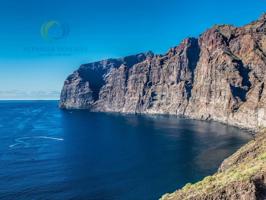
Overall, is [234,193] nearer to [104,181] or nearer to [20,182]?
[104,181]

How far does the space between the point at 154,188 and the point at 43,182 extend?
1436 inches

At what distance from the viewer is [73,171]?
136375mm

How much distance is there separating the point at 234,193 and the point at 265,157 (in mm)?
12111

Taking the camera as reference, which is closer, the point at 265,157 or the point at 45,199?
the point at 265,157

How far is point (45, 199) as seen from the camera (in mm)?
105375

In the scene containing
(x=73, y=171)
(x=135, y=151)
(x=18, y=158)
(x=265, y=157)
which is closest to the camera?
(x=265, y=157)

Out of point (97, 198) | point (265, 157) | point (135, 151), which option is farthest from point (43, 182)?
point (265, 157)

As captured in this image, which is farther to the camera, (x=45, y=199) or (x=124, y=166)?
(x=124, y=166)

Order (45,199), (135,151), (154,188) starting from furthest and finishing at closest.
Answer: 1. (135,151)
2. (154,188)
3. (45,199)

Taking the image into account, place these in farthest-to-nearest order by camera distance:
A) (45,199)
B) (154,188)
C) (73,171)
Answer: (73,171) < (154,188) < (45,199)

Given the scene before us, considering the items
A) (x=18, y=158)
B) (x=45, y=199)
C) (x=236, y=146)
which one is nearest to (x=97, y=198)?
(x=45, y=199)

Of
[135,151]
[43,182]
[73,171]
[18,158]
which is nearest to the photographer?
[43,182]

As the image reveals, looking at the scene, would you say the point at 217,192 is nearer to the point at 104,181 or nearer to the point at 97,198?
the point at 97,198

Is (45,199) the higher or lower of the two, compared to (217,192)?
lower
